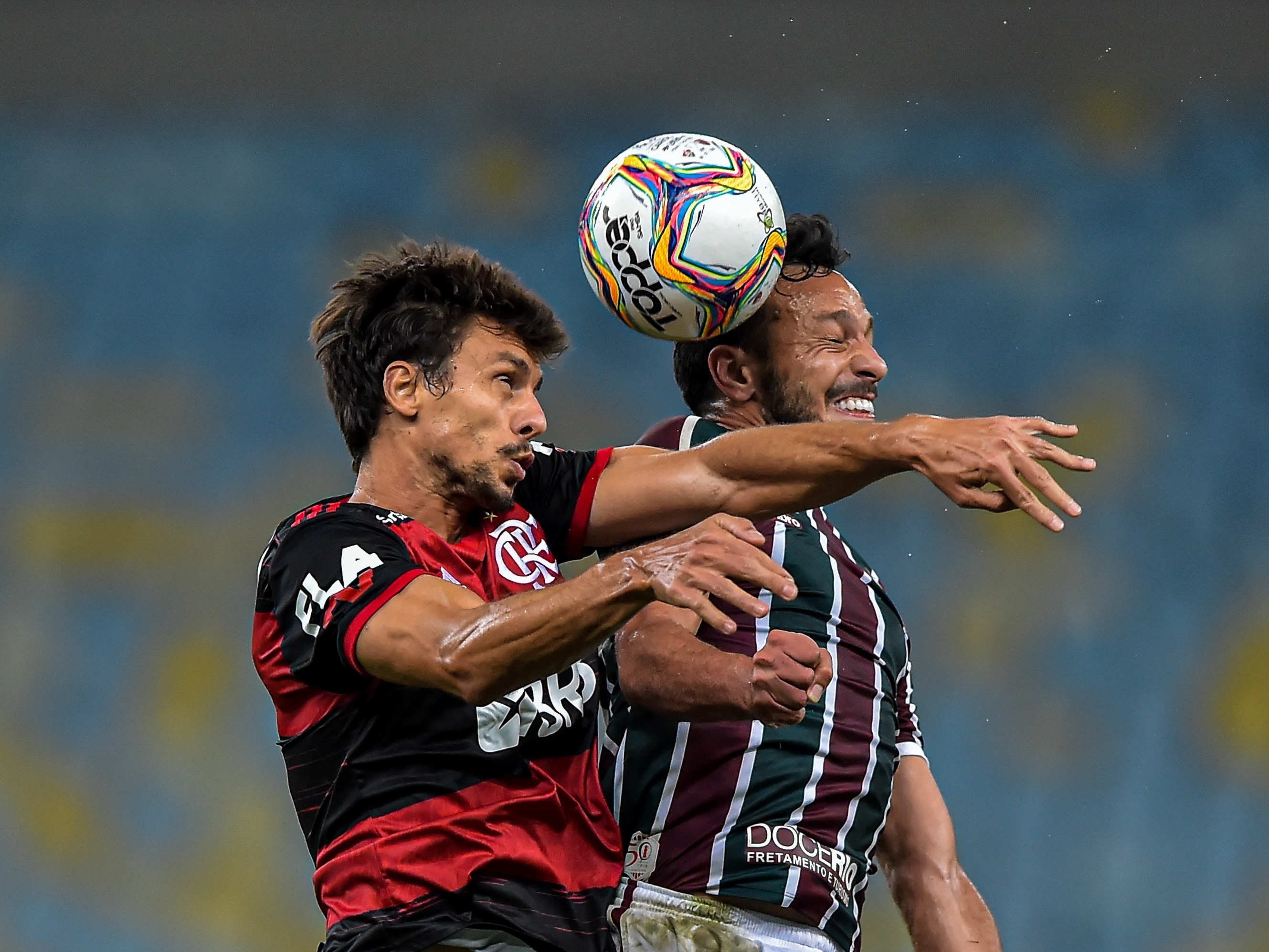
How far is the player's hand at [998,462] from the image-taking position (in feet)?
7.59

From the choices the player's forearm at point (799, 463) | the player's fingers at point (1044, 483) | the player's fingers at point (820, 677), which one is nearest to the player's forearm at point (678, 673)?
the player's fingers at point (820, 677)

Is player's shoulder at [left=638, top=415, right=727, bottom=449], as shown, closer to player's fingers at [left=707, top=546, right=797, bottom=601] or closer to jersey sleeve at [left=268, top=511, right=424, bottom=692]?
jersey sleeve at [left=268, top=511, right=424, bottom=692]

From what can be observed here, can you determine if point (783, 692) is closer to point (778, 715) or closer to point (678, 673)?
point (778, 715)

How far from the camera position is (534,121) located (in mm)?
7648

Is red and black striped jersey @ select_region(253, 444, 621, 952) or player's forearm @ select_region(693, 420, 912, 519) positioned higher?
player's forearm @ select_region(693, 420, 912, 519)

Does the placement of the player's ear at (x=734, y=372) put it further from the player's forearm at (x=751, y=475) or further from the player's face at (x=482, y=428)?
the player's face at (x=482, y=428)

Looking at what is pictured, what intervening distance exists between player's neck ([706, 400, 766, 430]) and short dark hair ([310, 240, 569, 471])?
2.12ft

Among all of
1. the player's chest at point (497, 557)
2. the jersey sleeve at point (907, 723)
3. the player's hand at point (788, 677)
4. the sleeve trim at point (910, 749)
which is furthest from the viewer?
the sleeve trim at point (910, 749)

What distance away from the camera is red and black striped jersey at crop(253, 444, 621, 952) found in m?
2.56

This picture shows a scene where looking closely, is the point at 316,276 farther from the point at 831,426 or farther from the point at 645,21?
the point at 831,426

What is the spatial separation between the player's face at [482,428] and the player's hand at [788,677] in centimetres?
58

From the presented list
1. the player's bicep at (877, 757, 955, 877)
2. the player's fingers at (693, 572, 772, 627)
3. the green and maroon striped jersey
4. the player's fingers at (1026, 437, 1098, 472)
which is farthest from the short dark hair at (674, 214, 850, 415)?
the player's fingers at (693, 572, 772, 627)

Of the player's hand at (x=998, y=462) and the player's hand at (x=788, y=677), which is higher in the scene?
the player's hand at (x=998, y=462)

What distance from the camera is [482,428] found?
286cm
